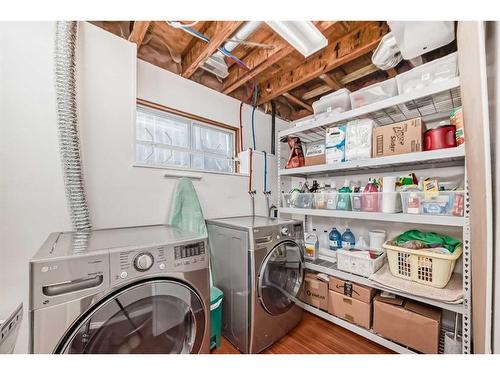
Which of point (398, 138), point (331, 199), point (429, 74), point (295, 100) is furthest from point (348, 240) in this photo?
point (295, 100)

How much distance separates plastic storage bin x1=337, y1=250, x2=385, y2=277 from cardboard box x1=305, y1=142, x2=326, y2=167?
834mm

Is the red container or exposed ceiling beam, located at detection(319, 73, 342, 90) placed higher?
exposed ceiling beam, located at detection(319, 73, 342, 90)

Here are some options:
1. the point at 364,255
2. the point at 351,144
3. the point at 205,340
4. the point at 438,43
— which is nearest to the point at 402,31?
the point at 438,43

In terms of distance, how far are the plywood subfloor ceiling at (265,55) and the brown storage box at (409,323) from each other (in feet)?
5.97

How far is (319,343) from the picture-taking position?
59.5 inches

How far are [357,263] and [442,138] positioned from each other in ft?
3.42

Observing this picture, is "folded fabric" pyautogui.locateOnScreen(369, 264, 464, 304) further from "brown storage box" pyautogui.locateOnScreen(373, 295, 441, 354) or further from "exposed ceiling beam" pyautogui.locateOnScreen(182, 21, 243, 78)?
"exposed ceiling beam" pyautogui.locateOnScreen(182, 21, 243, 78)

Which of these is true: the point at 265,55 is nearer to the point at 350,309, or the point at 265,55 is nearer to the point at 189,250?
the point at 189,250

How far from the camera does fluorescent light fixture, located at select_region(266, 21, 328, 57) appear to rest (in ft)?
3.72

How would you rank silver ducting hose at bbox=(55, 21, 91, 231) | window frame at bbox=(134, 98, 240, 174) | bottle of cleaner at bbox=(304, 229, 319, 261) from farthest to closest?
1. bottle of cleaner at bbox=(304, 229, 319, 261)
2. window frame at bbox=(134, 98, 240, 174)
3. silver ducting hose at bbox=(55, 21, 91, 231)

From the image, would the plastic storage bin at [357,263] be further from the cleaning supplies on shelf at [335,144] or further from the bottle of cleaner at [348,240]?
the cleaning supplies on shelf at [335,144]

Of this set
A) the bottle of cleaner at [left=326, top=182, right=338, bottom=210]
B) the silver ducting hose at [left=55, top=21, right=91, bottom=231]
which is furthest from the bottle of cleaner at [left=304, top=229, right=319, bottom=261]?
the silver ducting hose at [left=55, top=21, right=91, bottom=231]
